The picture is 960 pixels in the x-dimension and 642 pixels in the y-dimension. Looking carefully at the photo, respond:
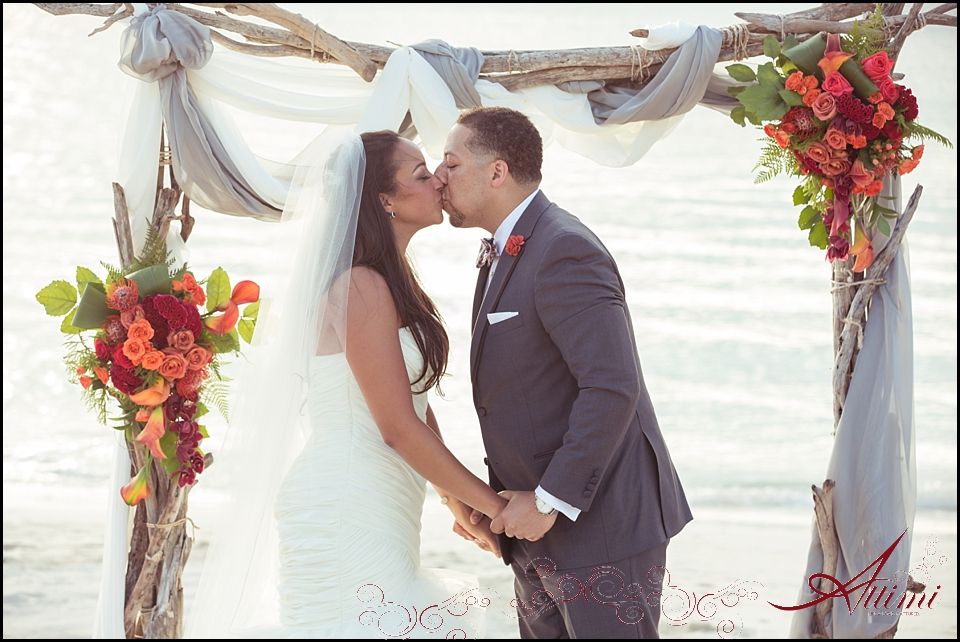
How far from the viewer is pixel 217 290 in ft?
12.5

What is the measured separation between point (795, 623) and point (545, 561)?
65.8 inches

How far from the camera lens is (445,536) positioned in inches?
308

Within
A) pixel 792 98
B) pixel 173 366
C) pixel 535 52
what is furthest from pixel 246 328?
pixel 792 98

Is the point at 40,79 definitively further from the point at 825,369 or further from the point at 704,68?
the point at 704,68

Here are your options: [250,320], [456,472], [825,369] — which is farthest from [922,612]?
[825,369]

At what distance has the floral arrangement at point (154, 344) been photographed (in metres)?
3.67

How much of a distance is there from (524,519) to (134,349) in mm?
1509

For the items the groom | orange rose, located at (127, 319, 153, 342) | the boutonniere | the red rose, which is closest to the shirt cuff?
the groom

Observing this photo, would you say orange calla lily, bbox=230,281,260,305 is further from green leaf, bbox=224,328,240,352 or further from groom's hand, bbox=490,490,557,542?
groom's hand, bbox=490,490,557,542

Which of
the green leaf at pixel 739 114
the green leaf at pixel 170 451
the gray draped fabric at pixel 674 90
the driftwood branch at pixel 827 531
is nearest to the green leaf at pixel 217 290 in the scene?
the green leaf at pixel 170 451

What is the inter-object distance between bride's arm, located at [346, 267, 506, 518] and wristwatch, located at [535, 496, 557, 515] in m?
0.22

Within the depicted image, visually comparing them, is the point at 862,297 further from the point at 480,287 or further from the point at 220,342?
the point at 220,342

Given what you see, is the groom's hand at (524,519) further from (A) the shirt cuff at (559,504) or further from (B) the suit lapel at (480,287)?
(B) the suit lapel at (480,287)

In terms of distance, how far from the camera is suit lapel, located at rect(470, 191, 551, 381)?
127 inches
